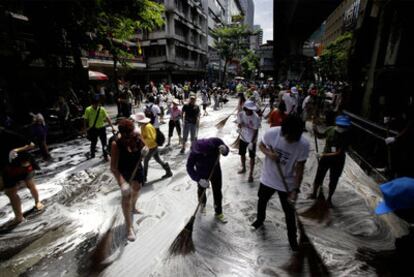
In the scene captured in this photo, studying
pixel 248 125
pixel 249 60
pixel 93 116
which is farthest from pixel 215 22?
pixel 248 125

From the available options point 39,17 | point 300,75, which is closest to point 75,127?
point 39,17

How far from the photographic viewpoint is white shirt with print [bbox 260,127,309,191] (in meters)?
2.96

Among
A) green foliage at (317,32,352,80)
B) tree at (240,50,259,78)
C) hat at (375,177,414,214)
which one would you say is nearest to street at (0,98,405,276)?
hat at (375,177,414,214)

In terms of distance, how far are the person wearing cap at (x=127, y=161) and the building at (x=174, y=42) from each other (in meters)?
34.8

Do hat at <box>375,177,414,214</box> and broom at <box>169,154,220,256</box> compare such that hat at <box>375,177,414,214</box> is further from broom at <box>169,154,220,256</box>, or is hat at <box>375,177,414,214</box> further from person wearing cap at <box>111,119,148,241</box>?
person wearing cap at <box>111,119,148,241</box>

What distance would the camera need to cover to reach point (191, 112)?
24.6 feet

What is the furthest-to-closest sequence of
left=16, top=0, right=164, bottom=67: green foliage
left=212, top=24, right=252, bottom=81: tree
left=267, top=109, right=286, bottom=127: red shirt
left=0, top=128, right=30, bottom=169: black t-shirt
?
left=212, top=24, right=252, bottom=81: tree, left=16, top=0, right=164, bottom=67: green foliage, left=267, top=109, right=286, bottom=127: red shirt, left=0, top=128, right=30, bottom=169: black t-shirt

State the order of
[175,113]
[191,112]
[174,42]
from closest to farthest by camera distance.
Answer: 1. [191,112]
2. [175,113]
3. [174,42]

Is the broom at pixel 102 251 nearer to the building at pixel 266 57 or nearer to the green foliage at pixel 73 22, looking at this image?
the green foliage at pixel 73 22

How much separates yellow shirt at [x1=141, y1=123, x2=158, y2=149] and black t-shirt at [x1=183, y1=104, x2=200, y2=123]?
240 cm

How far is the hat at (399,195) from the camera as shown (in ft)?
6.45

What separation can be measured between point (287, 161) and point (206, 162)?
125cm

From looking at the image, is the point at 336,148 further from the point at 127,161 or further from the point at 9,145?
the point at 9,145

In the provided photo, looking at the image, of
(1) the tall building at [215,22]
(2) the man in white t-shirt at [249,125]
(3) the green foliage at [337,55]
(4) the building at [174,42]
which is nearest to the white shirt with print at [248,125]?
(2) the man in white t-shirt at [249,125]
